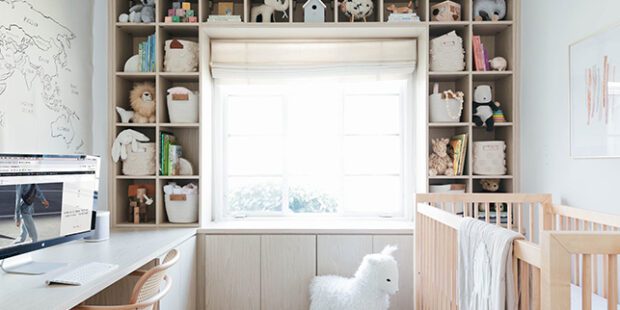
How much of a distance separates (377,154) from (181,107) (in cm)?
132

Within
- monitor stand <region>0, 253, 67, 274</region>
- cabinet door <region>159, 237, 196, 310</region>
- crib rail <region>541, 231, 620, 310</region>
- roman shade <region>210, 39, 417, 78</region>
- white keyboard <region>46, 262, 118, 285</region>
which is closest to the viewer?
crib rail <region>541, 231, 620, 310</region>

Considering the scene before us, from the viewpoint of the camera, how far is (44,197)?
1552mm

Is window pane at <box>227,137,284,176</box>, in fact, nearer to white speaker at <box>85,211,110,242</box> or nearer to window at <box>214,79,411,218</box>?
window at <box>214,79,411,218</box>

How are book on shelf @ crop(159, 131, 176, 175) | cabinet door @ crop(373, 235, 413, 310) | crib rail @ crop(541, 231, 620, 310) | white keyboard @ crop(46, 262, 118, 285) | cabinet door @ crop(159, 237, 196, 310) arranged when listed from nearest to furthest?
crib rail @ crop(541, 231, 620, 310)
white keyboard @ crop(46, 262, 118, 285)
cabinet door @ crop(159, 237, 196, 310)
cabinet door @ crop(373, 235, 413, 310)
book on shelf @ crop(159, 131, 176, 175)

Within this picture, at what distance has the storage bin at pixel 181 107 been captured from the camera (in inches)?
99.7

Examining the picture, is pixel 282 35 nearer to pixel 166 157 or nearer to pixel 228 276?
pixel 166 157

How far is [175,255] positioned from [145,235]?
0.65m

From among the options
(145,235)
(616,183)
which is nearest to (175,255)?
(145,235)

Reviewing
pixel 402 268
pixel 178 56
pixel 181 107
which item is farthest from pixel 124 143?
pixel 402 268

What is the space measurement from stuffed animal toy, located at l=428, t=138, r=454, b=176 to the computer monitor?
186 cm

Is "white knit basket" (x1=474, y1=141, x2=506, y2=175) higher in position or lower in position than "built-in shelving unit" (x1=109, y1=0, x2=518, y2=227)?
lower

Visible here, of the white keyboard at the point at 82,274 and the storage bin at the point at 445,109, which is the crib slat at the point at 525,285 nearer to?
the white keyboard at the point at 82,274

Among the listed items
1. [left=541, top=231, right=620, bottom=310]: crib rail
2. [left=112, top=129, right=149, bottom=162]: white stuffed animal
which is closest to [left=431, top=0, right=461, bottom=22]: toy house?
[left=541, top=231, right=620, bottom=310]: crib rail

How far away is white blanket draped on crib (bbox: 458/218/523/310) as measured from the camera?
1.11 metres
